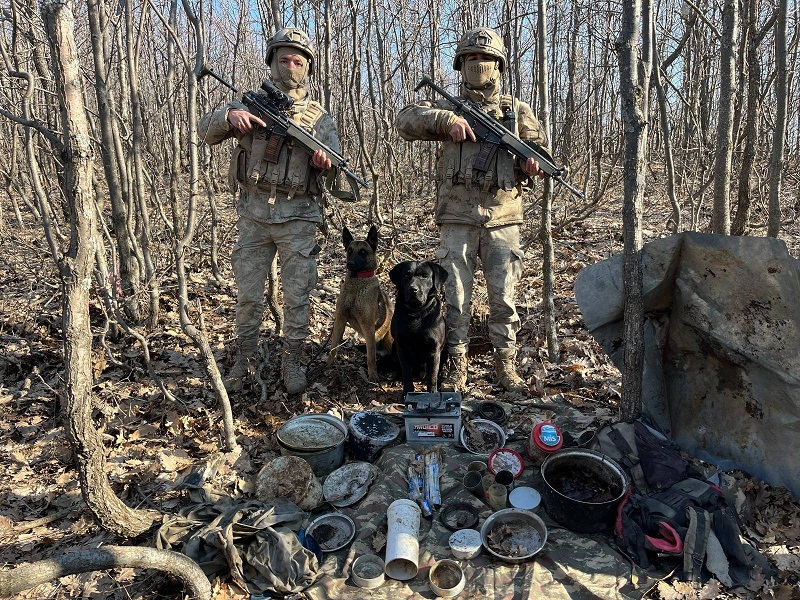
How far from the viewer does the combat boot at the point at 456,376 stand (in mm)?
4875

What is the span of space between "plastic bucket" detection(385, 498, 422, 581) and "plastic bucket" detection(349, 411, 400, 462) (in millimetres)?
727

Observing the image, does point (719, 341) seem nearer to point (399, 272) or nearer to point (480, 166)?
point (480, 166)

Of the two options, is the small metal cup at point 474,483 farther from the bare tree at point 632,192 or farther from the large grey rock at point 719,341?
the large grey rock at point 719,341

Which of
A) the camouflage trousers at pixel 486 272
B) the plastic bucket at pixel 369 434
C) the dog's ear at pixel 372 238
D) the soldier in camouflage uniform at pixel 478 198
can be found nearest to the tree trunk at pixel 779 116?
the soldier in camouflage uniform at pixel 478 198

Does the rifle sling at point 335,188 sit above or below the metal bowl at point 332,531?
above

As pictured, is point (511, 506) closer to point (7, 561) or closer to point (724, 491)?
point (724, 491)

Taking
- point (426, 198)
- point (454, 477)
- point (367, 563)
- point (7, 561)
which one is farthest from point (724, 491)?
point (426, 198)

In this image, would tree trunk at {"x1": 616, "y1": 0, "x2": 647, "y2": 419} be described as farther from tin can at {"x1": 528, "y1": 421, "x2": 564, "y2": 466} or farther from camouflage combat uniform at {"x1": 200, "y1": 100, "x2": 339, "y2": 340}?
camouflage combat uniform at {"x1": 200, "y1": 100, "x2": 339, "y2": 340}

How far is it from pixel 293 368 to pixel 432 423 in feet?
5.32

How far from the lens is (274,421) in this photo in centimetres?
445

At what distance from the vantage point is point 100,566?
2.04m

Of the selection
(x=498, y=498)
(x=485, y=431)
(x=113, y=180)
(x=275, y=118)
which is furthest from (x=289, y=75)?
(x=498, y=498)

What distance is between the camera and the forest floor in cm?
309

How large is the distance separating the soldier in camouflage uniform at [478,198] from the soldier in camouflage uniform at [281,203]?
947mm
